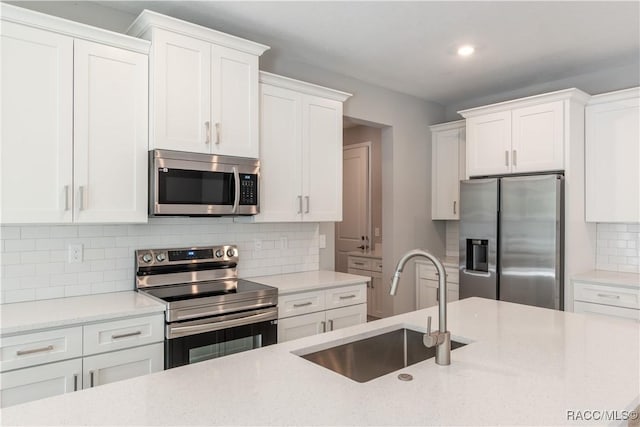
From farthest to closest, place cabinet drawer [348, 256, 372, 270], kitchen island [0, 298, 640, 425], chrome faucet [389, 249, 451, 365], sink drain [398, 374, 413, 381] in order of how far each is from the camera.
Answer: cabinet drawer [348, 256, 372, 270] → chrome faucet [389, 249, 451, 365] → sink drain [398, 374, 413, 381] → kitchen island [0, 298, 640, 425]

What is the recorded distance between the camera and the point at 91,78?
7.65 ft

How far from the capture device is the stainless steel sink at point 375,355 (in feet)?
5.31

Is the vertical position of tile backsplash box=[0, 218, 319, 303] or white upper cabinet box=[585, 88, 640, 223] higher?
white upper cabinet box=[585, 88, 640, 223]

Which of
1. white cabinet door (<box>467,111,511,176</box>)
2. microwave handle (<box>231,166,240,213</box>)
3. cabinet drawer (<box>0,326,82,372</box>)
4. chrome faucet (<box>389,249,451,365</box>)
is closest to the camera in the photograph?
chrome faucet (<box>389,249,451,365</box>)

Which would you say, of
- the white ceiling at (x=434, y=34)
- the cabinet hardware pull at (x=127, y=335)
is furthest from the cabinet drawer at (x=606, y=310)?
the cabinet hardware pull at (x=127, y=335)

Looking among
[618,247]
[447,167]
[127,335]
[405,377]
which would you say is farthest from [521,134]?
[127,335]

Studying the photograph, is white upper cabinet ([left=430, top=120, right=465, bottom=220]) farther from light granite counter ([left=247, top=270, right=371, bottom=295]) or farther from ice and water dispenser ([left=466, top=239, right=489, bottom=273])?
light granite counter ([left=247, top=270, right=371, bottom=295])

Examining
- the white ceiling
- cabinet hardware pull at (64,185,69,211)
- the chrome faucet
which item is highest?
the white ceiling

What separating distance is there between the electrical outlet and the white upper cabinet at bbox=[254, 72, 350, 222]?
3.58 ft

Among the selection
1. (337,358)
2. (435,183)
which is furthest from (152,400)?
(435,183)

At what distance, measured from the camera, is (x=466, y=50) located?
10.9ft

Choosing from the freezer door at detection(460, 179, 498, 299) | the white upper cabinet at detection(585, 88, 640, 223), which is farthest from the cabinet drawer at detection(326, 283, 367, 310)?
the white upper cabinet at detection(585, 88, 640, 223)

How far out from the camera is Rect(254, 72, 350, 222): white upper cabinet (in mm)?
3102

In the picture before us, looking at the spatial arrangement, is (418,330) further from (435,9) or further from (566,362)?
(435,9)
